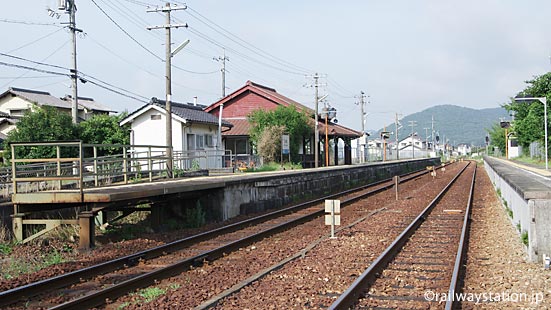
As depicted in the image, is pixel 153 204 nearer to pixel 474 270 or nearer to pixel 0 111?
pixel 474 270

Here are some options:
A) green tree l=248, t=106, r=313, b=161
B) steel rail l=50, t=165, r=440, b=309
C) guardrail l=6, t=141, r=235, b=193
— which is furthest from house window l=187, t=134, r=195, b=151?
steel rail l=50, t=165, r=440, b=309

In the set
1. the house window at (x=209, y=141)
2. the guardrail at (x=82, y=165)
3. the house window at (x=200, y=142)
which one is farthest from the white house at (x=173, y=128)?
the guardrail at (x=82, y=165)

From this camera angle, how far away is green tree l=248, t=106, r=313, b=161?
3897 centimetres

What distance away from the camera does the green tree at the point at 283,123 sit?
38969mm

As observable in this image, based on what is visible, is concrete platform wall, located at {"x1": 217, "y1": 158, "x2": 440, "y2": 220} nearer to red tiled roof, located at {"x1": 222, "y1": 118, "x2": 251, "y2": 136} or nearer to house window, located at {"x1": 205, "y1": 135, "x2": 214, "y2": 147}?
house window, located at {"x1": 205, "y1": 135, "x2": 214, "y2": 147}

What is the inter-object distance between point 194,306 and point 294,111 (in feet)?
113

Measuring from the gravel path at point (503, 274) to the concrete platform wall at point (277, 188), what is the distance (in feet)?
21.3

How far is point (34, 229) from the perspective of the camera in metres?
12.3

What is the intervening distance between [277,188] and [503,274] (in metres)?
12.0

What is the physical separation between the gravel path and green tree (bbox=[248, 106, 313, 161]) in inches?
1045

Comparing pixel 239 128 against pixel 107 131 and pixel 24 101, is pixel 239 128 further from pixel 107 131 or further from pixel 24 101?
pixel 24 101

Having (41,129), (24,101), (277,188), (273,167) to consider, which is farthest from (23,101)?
(277,188)

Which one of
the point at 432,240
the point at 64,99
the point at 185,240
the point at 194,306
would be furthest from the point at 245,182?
the point at 64,99

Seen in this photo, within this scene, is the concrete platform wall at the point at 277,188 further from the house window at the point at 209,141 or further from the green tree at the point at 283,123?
the house window at the point at 209,141
